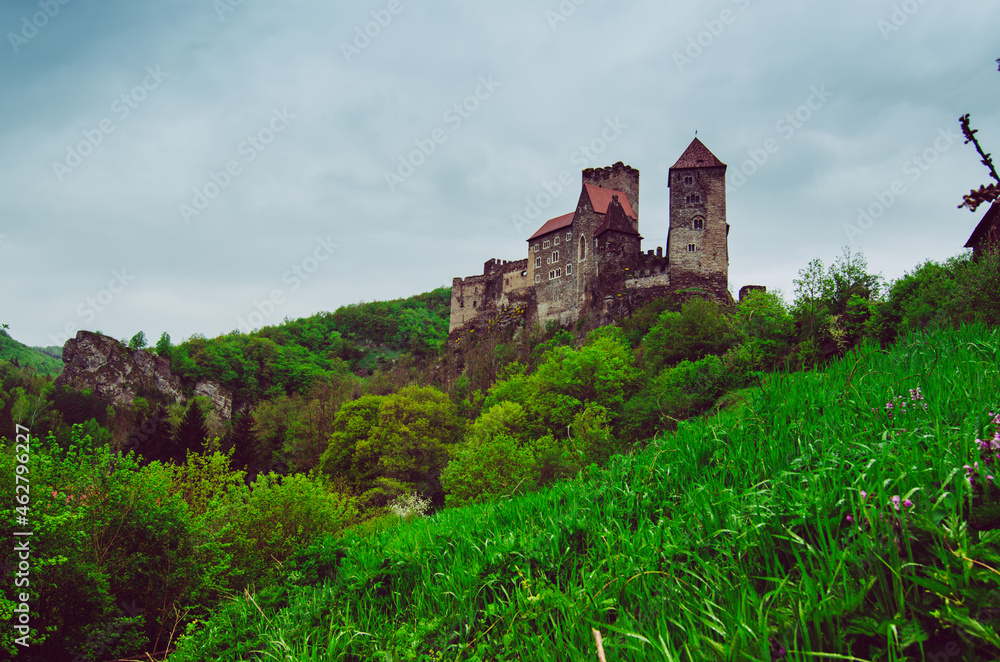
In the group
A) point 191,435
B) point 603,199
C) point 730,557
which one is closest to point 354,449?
point 191,435

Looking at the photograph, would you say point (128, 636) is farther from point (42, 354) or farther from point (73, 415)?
point (42, 354)

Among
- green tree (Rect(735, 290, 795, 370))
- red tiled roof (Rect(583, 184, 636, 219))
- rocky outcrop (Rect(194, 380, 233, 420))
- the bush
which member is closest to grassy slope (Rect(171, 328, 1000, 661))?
the bush

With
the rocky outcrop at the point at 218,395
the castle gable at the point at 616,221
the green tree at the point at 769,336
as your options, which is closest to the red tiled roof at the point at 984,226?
the green tree at the point at 769,336

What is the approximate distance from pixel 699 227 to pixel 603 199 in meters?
13.5

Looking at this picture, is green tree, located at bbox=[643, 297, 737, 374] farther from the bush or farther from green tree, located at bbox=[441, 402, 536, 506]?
the bush

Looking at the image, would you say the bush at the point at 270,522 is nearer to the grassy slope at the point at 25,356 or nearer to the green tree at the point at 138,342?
the green tree at the point at 138,342

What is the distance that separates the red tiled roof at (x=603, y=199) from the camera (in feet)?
175

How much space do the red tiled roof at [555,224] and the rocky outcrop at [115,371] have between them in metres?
Answer: 46.3

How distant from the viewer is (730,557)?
12.0 feet

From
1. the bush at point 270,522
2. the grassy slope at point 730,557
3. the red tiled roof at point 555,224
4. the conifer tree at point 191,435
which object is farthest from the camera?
the red tiled roof at point 555,224

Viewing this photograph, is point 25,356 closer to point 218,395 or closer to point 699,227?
point 218,395

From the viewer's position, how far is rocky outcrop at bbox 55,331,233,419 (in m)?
64.1

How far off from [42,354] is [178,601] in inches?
5000

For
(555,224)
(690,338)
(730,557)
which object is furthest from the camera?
(555,224)
